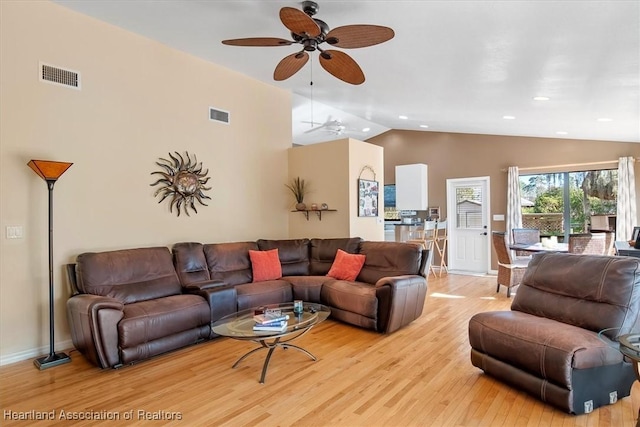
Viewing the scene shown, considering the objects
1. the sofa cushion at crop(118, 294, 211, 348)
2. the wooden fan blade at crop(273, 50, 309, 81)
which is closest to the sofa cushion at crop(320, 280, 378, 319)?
the sofa cushion at crop(118, 294, 211, 348)

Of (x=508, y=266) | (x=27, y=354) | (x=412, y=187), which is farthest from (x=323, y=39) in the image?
(x=412, y=187)

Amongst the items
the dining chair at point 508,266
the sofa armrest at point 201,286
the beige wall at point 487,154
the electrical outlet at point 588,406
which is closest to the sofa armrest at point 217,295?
the sofa armrest at point 201,286

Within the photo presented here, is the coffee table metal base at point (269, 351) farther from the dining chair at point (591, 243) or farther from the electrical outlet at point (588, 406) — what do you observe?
the dining chair at point (591, 243)

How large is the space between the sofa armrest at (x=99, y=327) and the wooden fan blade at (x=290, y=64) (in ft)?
8.51

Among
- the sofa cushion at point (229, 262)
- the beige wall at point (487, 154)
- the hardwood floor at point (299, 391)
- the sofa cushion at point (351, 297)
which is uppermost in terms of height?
the beige wall at point (487, 154)

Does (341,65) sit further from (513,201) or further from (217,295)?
(513,201)

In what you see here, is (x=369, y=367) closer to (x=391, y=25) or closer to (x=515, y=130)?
(x=391, y=25)

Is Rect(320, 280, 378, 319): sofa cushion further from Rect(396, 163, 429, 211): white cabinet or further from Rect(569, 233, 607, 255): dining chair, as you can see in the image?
Rect(396, 163, 429, 211): white cabinet

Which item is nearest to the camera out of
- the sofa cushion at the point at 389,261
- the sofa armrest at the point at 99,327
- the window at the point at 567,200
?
the sofa armrest at the point at 99,327

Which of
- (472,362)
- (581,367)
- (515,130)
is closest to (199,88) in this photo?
(472,362)

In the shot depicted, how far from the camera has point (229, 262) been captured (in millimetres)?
4570

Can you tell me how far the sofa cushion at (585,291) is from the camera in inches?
93.4

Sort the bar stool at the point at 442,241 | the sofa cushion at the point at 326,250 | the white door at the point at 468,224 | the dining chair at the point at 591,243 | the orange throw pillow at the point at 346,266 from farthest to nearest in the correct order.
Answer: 1. the bar stool at the point at 442,241
2. the white door at the point at 468,224
3. the sofa cushion at the point at 326,250
4. the dining chair at the point at 591,243
5. the orange throw pillow at the point at 346,266

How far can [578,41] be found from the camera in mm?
2750
